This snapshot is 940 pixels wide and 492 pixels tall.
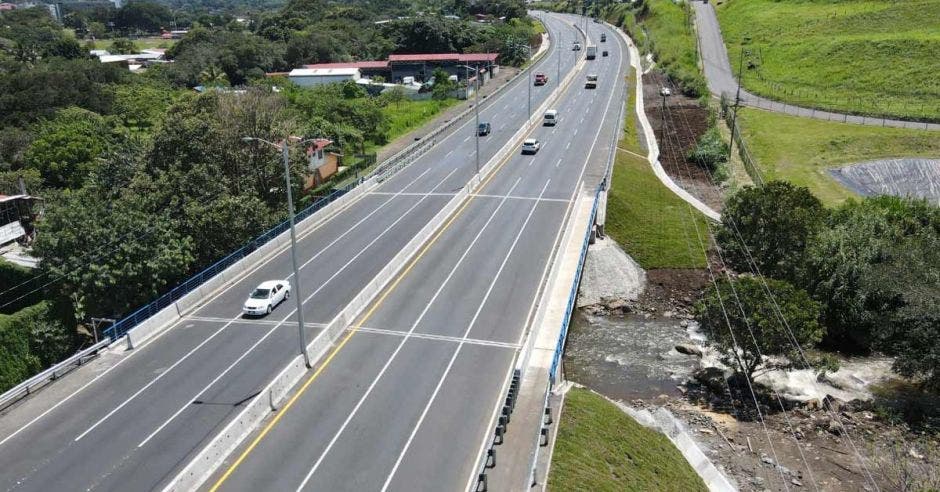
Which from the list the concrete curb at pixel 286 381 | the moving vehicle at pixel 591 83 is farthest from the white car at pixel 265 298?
the moving vehicle at pixel 591 83

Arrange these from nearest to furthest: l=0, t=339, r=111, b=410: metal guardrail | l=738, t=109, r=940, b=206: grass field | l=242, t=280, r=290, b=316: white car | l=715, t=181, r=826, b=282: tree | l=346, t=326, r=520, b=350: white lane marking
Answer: l=0, t=339, r=111, b=410: metal guardrail → l=346, t=326, r=520, b=350: white lane marking → l=242, t=280, r=290, b=316: white car → l=715, t=181, r=826, b=282: tree → l=738, t=109, r=940, b=206: grass field

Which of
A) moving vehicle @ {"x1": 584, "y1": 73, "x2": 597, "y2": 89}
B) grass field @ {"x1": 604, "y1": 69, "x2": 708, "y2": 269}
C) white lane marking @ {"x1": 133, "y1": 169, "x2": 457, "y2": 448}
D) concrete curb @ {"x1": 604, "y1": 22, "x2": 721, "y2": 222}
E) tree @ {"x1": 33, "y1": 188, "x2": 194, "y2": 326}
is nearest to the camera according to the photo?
white lane marking @ {"x1": 133, "y1": 169, "x2": 457, "y2": 448}

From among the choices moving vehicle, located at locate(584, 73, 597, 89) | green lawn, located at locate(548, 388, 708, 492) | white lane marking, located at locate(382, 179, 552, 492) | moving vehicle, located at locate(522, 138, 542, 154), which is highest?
moving vehicle, located at locate(584, 73, 597, 89)

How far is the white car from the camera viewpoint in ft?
115

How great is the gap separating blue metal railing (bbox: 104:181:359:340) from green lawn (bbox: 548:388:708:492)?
2054cm

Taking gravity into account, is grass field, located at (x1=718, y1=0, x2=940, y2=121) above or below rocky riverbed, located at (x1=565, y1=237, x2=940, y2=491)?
above

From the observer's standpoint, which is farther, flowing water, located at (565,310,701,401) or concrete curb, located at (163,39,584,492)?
flowing water, located at (565,310,701,401)

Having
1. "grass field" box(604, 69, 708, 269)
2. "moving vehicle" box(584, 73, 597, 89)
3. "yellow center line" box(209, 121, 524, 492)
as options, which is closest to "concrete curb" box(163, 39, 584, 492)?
"yellow center line" box(209, 121, 524, 492)

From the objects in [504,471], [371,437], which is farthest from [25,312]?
[504,471]

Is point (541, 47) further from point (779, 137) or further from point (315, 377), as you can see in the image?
point (315, 377)

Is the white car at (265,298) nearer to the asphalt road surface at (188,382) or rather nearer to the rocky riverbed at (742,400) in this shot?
the asphalt road surface at (188,382)

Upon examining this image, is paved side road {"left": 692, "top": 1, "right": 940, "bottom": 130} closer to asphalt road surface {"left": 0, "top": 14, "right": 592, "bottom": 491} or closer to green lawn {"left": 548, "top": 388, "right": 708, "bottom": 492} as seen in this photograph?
asphalt road surface {"left": 0, "top": 14, "right": 592, "bottom": 491}

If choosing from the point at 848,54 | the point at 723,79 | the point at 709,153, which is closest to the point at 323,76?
the point at 723,79

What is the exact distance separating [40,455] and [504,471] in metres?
15.8
